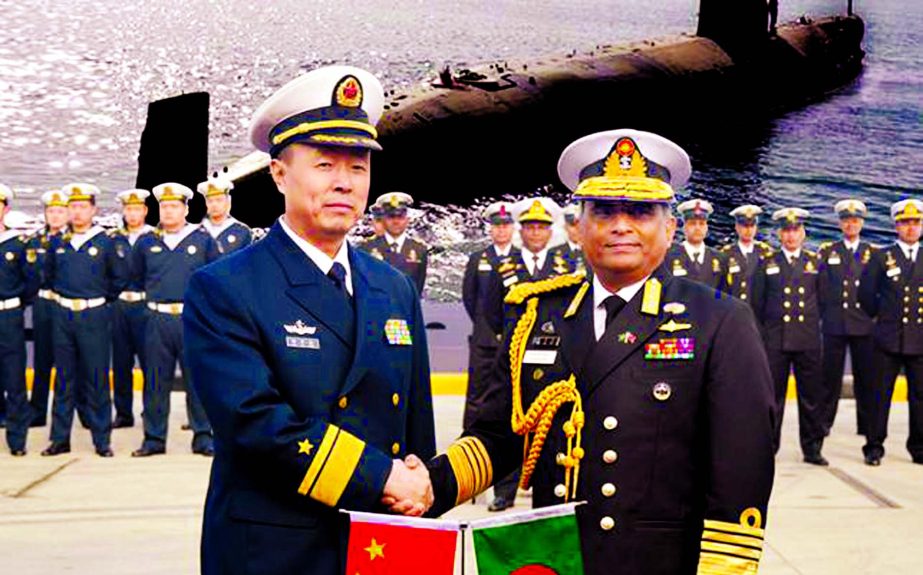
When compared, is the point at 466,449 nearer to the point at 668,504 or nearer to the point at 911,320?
the point at 668,504

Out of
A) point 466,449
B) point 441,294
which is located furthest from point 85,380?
point 466,449

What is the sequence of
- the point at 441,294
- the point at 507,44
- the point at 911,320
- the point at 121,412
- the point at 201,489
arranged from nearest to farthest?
1. the point at 201,489
2. the point at 911,320
3. the point at 121,412
4. the point at 441,294
5. the point at 507,44

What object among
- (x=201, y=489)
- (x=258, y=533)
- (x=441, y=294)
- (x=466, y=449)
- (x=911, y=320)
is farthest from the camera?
(x=441, y=294)

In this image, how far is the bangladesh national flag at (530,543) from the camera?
2842mm

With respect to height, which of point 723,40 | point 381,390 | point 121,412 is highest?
point 723,40

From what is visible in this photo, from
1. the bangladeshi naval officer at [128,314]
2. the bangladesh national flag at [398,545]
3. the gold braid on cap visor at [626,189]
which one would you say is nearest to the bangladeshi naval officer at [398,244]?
the bangladeshi naval officer at [128,314]

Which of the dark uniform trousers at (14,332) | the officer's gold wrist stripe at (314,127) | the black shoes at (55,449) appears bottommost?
the black shoes at (55,449)

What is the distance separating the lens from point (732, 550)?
2.82 metres

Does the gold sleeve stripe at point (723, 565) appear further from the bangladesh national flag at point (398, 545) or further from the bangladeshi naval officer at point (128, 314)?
the bangladeshi naval officer at point (128, 314)

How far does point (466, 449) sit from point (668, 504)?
50cm

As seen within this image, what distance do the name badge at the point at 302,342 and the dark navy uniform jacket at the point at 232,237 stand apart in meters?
7.14

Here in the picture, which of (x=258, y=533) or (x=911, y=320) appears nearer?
(x=258, y=533)

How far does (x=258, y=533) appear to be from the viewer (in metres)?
2.85

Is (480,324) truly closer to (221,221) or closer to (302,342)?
(221,221)
